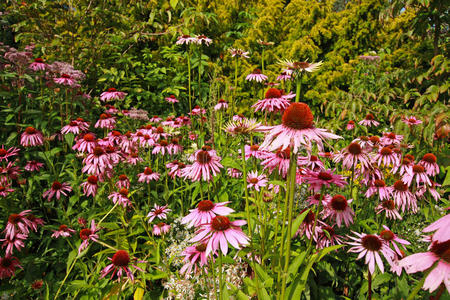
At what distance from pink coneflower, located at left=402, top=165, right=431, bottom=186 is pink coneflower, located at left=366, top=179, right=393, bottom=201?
0.64ft

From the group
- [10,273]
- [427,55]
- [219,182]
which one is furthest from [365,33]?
[10,273]

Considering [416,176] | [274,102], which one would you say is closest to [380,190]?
[416,176]

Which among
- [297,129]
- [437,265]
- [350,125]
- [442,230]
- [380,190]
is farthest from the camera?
[350,125]

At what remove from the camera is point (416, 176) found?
1813 mm

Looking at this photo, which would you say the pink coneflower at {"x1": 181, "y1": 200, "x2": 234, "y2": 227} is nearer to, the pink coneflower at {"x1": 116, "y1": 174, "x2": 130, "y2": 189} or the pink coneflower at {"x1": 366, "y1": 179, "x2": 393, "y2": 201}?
the pink coneflower at {"x1": 366, "y1": 179, "x2": 393, "y2": 201}

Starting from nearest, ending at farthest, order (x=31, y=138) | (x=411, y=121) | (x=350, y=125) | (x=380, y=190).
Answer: (x=380, y=190) → (x=31, y=138) → (x=411, y=121) → (x=350, y=125)

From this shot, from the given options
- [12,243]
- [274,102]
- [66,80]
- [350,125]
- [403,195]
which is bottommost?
[12,243]

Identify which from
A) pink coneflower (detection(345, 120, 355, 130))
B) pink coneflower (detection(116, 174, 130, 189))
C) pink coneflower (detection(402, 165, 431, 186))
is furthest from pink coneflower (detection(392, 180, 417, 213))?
pink coneflower (detection(116, 174, 130, 189))

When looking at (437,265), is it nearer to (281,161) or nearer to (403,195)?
(281,161)

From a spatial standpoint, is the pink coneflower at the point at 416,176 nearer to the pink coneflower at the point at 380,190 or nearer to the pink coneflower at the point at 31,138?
the pink coneflower at the point at 380,190

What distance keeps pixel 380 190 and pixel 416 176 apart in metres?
0.38

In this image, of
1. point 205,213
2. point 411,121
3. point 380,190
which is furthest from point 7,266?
point 411,121

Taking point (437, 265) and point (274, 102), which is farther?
point (274, 102)

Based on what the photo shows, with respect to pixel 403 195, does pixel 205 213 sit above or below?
above
